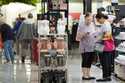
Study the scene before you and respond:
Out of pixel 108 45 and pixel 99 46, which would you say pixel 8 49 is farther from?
pixel 108 45

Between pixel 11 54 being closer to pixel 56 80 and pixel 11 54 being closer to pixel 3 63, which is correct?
pixel 3 63

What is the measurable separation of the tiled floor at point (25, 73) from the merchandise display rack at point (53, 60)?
1682mm

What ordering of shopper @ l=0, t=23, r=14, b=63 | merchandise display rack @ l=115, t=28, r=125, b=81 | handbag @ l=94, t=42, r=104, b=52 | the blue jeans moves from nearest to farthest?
1. handbag @ l=94, t=42, r=104, b=52
2. merchandise display rack @ l=115, t=28, r=125, b=81
3. shopper @ l=0, t=23, r=14, b=63
4. the blue jeans

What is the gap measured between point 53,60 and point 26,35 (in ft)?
21.1

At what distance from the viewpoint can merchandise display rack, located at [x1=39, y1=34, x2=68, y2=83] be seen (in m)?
11.3

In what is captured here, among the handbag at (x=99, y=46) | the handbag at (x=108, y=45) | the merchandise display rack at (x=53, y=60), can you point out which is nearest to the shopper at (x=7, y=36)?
the handbag at (x=99, y=46)

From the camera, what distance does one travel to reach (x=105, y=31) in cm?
1283

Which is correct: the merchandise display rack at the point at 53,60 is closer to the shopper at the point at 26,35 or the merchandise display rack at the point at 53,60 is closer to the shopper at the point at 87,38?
the shopper at the point at 87,38

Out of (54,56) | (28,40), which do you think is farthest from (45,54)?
(28,40)

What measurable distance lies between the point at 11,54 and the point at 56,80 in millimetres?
6569

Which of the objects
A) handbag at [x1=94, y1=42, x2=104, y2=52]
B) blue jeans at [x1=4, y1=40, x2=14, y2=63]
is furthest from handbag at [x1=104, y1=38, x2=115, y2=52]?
blue jeans at [x1=4, y1=40, x2=14, y2=63]

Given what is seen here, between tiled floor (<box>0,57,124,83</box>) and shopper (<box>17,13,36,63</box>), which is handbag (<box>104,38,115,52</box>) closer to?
tiled floor (<box>0,57,124,83</box>)

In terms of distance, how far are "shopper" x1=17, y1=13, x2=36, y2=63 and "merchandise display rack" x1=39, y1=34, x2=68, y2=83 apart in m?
5.82

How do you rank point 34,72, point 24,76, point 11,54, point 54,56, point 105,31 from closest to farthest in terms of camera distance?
point 54,56, point 105,31, point 24,76, point 34,72, point 11,54
